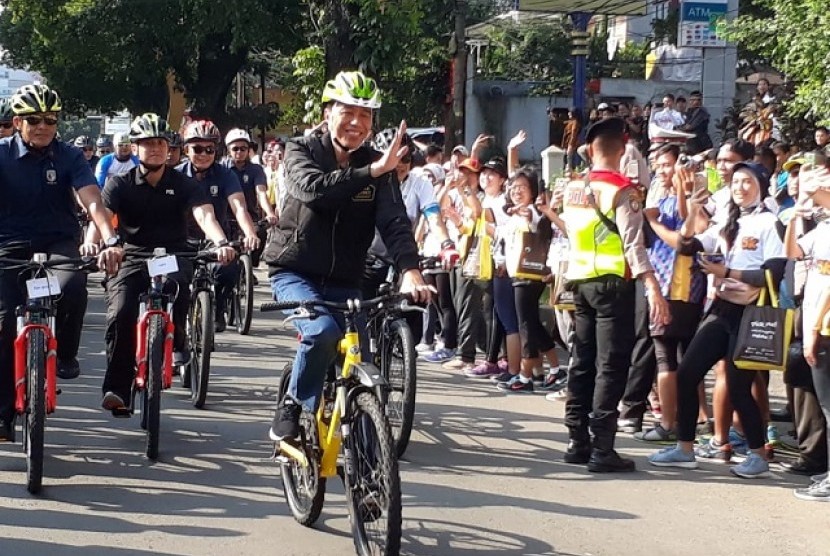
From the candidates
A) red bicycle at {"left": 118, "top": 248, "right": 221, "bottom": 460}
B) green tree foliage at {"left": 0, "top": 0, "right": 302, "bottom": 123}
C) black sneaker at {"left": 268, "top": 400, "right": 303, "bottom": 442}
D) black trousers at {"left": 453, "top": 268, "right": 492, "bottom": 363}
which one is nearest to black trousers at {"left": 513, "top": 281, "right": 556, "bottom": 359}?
black trousers at {"left": 453, "top": 268, "right": 492, "bottom": 363}

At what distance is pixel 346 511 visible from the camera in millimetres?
7133

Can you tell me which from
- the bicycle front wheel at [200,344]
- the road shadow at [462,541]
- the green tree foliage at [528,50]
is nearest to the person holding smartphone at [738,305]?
the road shadow at [462,541]

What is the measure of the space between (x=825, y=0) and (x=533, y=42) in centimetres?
3640

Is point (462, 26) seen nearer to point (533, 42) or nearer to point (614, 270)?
point (614, 270)

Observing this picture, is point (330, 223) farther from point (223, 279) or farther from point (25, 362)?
point (223, 279)

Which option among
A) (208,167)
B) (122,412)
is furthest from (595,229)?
(208,167)

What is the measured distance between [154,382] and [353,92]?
7.67 feet

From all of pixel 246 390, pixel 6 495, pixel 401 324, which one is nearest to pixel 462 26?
pixel 246 390

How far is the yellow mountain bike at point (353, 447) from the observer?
5809mm

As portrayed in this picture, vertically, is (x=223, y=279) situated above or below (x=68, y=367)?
above

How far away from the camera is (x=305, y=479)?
6.82 m

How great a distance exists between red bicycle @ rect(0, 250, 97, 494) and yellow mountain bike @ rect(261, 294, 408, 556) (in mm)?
1334

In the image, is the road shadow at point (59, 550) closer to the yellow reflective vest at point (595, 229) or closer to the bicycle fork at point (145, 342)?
the bicycle fork at point (145, 342)

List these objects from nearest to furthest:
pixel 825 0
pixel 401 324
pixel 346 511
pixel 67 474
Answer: pixel 346 511, pixel 67 474, pixel 401 324, pixel 825 0
